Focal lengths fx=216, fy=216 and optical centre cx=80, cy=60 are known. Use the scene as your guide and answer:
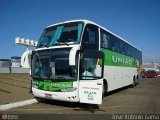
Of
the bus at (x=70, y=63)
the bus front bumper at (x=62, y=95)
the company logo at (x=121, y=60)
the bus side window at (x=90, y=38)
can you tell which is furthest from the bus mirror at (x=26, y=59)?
the company logo at (x=121, y=60)

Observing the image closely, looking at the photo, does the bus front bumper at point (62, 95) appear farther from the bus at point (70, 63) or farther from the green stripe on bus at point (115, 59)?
the green stripe on bus at point (115, 59)

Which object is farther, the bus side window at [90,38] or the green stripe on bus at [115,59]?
the green stripe on bus at [115,59]

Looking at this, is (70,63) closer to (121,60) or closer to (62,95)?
(62,95)

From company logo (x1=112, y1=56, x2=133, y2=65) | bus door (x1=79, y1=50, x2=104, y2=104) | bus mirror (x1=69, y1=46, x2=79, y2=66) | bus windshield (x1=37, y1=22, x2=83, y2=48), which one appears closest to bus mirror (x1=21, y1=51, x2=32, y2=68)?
bus windshield (x1=37, y1=22, x2=83, y2=48)

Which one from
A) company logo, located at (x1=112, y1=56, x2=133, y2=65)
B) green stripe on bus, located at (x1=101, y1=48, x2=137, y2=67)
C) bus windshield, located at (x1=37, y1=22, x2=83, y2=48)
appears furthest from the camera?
company logo, located at (x1=112, y1=56, x2=133, y2=65)

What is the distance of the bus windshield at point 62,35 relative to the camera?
32.8ft

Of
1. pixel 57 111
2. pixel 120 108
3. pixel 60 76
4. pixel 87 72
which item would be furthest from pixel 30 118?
pixel 120 108

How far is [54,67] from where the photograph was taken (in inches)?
377

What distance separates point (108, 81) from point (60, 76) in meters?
4.22

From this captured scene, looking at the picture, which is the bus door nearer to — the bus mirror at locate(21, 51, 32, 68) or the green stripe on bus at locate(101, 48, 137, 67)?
the green stripe on bus at locate(101, 48, 137, 67)

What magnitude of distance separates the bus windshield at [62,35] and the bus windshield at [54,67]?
1.76 ft

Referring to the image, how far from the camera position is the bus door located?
895cm

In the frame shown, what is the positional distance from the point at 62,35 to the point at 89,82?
9.38ft

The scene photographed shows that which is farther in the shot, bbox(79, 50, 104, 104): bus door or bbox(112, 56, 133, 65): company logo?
bbox(112, 56, 133, 65): company logo
